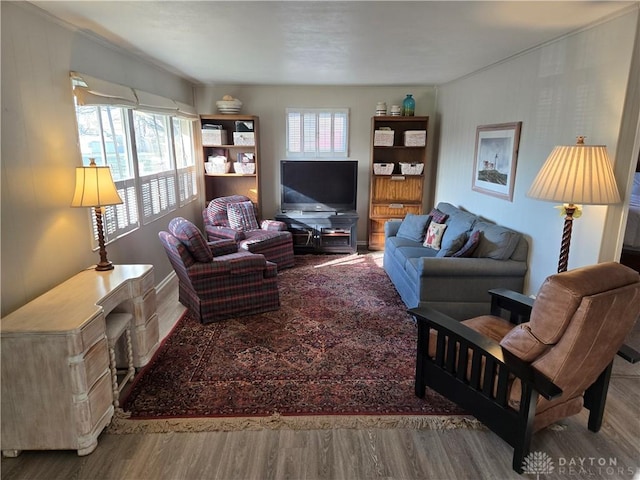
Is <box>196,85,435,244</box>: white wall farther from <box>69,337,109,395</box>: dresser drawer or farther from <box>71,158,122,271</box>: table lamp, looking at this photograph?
<box>69,337,109,395</box>: dresser drawer

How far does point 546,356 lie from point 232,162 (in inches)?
196

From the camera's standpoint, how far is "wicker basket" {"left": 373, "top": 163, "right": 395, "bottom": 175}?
5.72 metres

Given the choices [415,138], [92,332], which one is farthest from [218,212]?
[92,332]

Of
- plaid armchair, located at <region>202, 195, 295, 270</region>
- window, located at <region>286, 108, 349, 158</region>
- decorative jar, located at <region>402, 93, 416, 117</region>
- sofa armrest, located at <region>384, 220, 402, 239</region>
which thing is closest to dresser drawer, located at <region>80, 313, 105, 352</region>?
plaid armchair, located at <region>202, 195, 295, 270</region>

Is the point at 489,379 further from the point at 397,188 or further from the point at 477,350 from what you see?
the point at 397,188

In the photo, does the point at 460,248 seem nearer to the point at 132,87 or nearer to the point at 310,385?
the point at 310,385

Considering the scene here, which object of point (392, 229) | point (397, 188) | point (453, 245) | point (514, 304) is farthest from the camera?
point (397, 188)

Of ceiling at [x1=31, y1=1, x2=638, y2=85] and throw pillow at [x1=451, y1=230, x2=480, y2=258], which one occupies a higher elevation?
ceiling at [x1=31, y1=1, x2=638, y2=85]

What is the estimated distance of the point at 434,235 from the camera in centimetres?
439

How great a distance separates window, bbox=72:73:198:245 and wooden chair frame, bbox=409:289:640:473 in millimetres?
2630

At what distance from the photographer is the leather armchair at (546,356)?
1.71 metres

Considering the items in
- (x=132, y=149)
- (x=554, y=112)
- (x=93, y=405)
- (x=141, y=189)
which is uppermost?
(x=554, y=112)

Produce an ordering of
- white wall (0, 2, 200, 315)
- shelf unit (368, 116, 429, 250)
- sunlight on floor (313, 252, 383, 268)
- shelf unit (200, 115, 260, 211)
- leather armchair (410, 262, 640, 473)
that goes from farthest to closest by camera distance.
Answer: shelf unit (368, 116, 429, 250) < shelf unit (200, 115, 260, 211) < sunlight on floor (313, 252, 383, 268) < white wall (0, 2, 200, 315) < leather armchair (410, 262, 640, 473)

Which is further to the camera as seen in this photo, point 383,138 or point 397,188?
point 397,188
